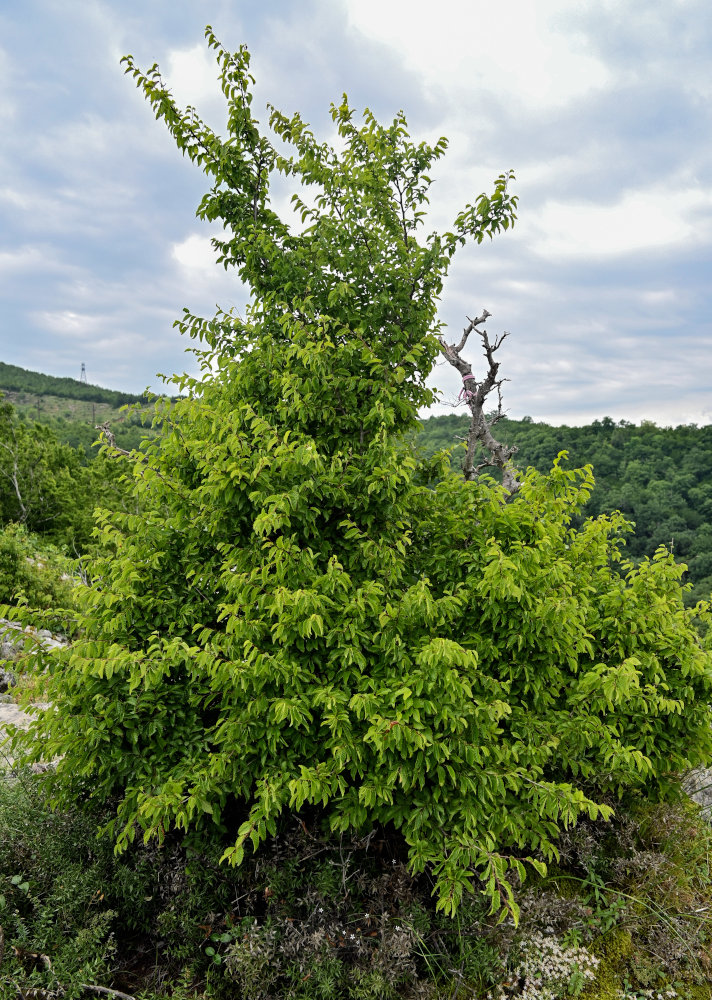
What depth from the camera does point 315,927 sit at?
4824 millimetres

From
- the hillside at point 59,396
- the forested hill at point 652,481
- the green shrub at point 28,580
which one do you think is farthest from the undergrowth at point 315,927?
the hillside at point 59,396

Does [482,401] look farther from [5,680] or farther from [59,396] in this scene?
[59,396]

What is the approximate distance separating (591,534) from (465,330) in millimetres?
6203

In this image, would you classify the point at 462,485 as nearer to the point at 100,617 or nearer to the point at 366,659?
the point at 366,659

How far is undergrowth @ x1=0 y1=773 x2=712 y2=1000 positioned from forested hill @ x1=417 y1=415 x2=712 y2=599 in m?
37.8

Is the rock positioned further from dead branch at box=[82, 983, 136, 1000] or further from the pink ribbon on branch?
the pink ribbon on branch

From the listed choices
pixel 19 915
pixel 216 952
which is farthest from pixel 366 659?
pixel 19 915

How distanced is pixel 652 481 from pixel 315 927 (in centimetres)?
5161

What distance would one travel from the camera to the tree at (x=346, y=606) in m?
4.28

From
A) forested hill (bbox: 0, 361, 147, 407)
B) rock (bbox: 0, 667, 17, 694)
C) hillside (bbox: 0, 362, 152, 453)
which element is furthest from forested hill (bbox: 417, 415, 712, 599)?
forested hill (bbox: 0, 361, 147, 407)

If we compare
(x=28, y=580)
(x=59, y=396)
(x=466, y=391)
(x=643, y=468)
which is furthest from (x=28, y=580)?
(x=59, y=396)

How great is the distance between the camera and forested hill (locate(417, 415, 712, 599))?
150ft

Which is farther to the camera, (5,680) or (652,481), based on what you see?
(652,481)

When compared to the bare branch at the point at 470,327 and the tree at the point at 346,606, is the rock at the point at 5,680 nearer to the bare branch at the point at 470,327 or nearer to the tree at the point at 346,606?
the tree at the point at 346,606
